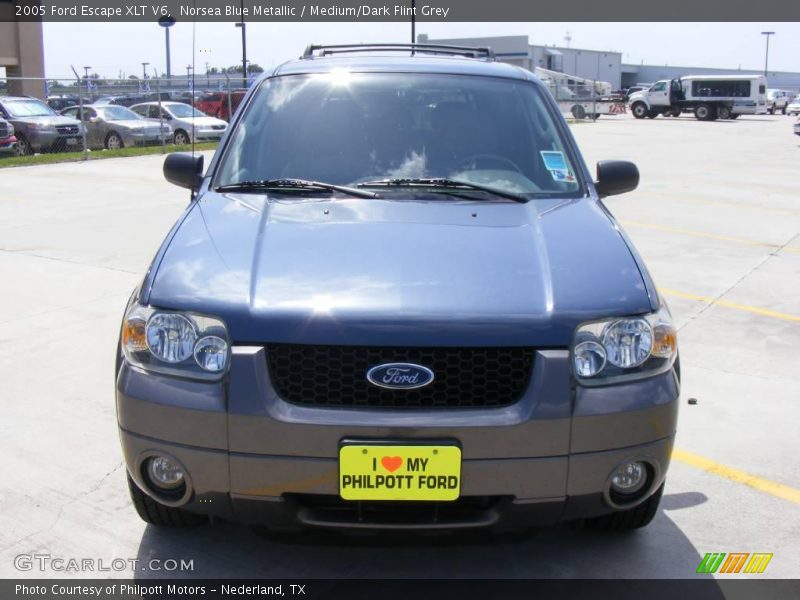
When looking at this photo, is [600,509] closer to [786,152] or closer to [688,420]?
[688,420]

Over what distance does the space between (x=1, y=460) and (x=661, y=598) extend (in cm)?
282

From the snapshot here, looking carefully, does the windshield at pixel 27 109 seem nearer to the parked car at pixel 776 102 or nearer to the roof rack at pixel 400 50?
the roof rack at pixel 400 50

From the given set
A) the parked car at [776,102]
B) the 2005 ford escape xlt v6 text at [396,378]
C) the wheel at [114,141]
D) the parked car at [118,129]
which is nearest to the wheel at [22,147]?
the parked car at [118,129]

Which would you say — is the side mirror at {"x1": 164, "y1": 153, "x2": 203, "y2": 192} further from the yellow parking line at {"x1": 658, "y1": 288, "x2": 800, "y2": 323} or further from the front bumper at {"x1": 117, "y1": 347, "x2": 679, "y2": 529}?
the yellow parking line at {"x1": 658, "y1": 288, "x2": 800, "y2": 323}

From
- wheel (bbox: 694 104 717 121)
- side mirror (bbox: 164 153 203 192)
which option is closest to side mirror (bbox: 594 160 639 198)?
side mirror (bbox: 164 153 203 192)

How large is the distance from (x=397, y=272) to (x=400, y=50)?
3.00 metres

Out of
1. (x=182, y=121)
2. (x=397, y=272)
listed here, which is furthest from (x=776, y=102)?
(x=397, y=272)

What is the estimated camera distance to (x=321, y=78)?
14.0ft

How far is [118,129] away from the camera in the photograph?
22.4 metres

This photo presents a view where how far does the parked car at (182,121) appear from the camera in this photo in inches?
927

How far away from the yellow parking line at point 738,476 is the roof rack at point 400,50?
8.68 ft

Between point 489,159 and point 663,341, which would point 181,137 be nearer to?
point 489,159

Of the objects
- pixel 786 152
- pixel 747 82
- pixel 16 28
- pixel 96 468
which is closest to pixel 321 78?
pixel 96 468

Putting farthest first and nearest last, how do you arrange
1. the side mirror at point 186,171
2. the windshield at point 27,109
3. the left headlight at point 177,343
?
the windshield at point 27,109 < the side mirror at point 186,171 < the left headlight at point 177,343
